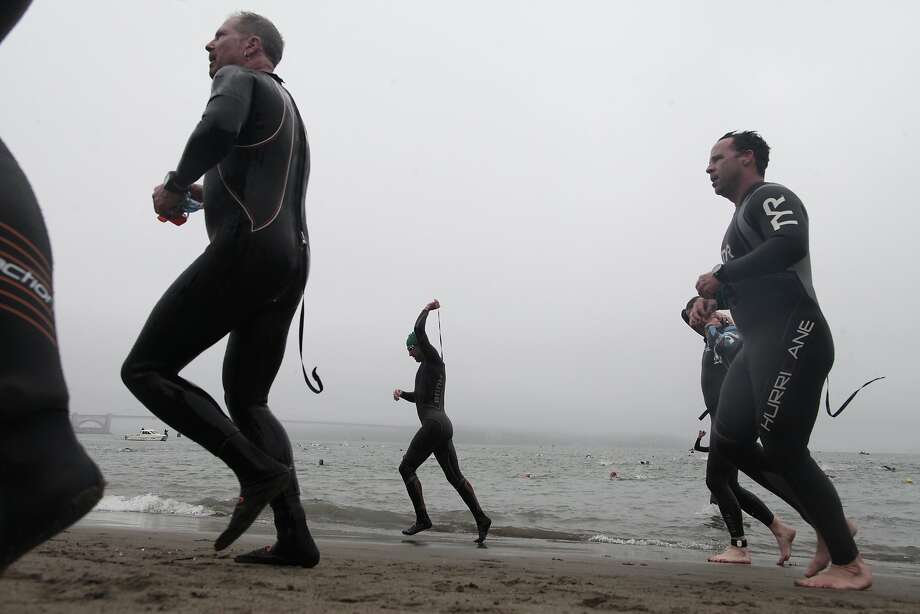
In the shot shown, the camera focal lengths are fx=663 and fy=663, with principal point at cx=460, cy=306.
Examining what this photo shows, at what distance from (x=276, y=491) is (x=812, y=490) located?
2.31 m

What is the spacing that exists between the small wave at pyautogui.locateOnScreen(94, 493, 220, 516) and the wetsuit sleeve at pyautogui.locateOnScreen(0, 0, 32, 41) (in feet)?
21.9

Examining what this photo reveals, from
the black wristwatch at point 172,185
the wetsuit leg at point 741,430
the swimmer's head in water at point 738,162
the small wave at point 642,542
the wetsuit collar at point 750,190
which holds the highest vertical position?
the swimmer's head in water at point 738,162

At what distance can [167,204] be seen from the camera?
254 cm

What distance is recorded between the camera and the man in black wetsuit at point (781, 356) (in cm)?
Answer: 293

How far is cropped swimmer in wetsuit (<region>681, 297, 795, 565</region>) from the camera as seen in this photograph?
14.9ft

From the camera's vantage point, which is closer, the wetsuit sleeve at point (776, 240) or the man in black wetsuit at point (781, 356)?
the man in black wetsuit at point (781, 356)

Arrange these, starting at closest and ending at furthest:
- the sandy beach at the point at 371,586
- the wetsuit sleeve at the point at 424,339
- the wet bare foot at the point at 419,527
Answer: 1. the sandy beach at the point at 371,586
2. the wet bare foot at the point at 419,527
3. the wetsuit sleeve at the point at 424,339

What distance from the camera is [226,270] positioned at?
2369 millimetres

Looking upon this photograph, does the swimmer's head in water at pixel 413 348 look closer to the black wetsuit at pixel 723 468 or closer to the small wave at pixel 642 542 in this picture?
the small wave at pixel 642 542

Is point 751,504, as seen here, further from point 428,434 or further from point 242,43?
point 242,43

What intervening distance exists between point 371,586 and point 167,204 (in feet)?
5.23

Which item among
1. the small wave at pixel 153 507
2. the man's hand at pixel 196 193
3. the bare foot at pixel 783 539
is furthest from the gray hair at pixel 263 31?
the small wave at pixel 153 507

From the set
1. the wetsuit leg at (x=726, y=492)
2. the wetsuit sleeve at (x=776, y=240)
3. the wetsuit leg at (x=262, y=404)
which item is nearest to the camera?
the wetsuit leg at (x=262, y=404)

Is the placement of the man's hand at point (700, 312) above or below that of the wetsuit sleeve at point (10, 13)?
below
